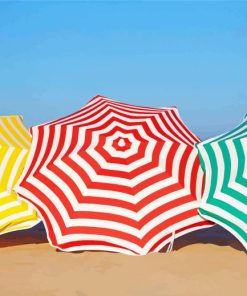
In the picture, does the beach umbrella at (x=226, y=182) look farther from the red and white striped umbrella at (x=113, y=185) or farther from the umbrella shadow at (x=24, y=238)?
the umbrella shadow at (x=24, y=238)

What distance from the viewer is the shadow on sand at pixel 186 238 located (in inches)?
186

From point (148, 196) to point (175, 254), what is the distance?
622 millimetres

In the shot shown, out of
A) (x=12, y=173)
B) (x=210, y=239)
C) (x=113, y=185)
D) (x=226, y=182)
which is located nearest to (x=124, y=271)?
(x=113, y=185)

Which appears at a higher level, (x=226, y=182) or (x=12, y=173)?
(x=12, y=173)

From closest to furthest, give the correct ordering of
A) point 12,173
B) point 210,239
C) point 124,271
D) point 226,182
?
point 124,271, point 226,182, point 12,173, point 210,239

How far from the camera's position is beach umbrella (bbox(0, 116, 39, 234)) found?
4293mm

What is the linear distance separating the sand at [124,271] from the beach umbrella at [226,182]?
1.35ft

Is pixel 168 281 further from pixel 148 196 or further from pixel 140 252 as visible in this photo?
pixel 148 196

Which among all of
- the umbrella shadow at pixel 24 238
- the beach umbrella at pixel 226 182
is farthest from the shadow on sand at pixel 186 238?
the beach umbrella at pixel 226 182

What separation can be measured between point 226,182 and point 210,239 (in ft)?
3.39

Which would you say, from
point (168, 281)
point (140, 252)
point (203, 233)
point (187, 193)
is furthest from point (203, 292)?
point (203, 233)

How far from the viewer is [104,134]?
450 cm

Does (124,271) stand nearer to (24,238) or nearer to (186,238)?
(186,238)

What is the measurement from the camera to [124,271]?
384cm
